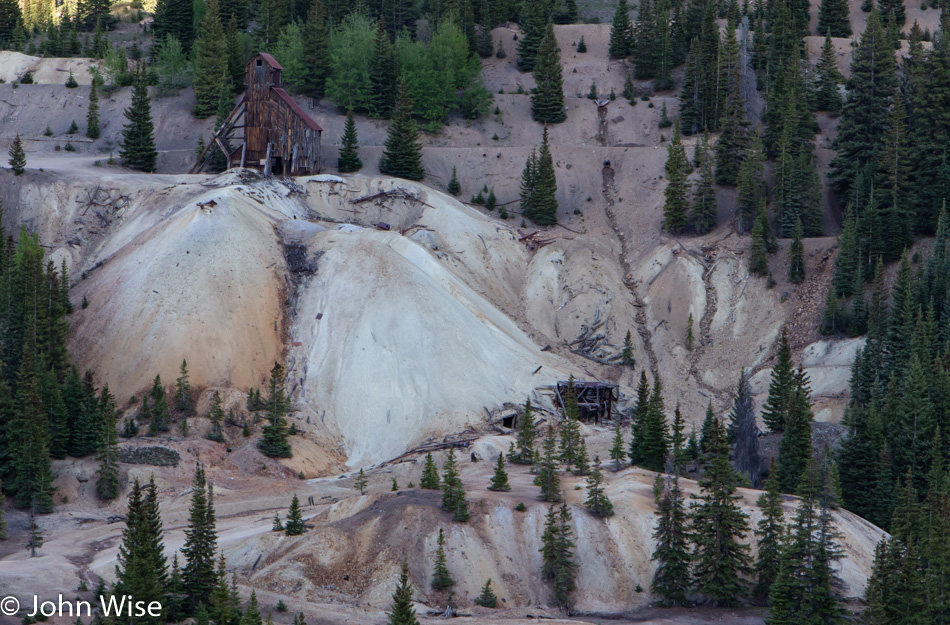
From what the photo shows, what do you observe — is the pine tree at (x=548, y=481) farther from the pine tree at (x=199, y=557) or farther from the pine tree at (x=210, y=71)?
the pine tree at (x=210, y=71)

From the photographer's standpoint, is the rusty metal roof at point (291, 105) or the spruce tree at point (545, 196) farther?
Result: the spruce tree at point (545, 196)

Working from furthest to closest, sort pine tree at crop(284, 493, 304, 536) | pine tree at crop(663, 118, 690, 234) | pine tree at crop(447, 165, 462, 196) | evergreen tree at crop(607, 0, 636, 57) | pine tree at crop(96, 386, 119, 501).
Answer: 1. evergreen tree at crop(607, 0, 636, 57)
2. pine tree at crop(447, 165, 462, 196)
3. pine tree at crop(663, 118, 690, 234)
4. pine tree at crop(96, 386, 119, 501)
5. pine tree at crop(284, 493, 304, 536)

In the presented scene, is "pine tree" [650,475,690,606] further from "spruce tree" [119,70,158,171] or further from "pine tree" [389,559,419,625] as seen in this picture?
"spruce tree" [119,70,158,171]

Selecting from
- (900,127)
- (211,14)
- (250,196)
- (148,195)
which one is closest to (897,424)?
(900,127)

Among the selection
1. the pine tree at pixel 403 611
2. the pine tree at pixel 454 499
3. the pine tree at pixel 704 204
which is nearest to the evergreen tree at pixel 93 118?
the pine tree at pixel 704 204

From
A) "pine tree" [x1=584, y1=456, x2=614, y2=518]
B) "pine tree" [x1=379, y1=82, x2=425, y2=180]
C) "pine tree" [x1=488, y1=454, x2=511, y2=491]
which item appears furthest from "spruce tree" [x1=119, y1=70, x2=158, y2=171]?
"pine tree" [x1=584, y1=456, x2=614, y2=518]

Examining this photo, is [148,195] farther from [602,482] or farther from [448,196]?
[602,482]
